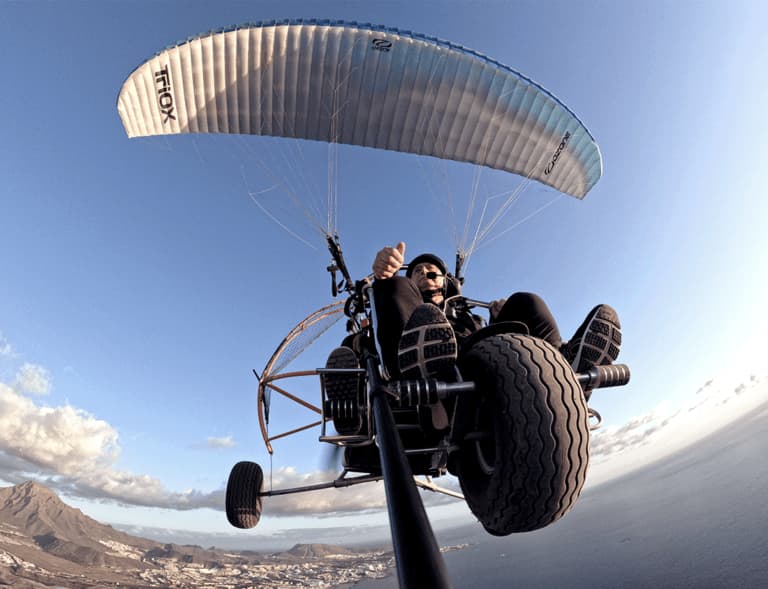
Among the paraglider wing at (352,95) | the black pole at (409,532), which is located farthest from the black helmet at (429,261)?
the paraglider wing at (352,95)

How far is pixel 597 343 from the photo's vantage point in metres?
2.10

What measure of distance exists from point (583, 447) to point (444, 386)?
2.02 feet

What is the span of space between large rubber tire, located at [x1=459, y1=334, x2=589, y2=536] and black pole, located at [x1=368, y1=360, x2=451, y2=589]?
624 mm

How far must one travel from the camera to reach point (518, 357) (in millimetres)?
1538

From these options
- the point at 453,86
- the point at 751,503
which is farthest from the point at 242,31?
the point at 751,503

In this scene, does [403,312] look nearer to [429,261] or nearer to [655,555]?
[429,261]

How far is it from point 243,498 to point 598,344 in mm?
4717

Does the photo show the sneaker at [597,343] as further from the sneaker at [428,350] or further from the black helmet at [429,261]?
the black helmet at [429,261]

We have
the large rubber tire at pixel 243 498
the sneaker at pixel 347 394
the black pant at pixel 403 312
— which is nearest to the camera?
the black pant at pixel 403 312

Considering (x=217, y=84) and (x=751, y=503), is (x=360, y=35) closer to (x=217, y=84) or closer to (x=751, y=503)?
(x=217, y=84)

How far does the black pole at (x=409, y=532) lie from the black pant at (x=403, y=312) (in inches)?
38.8

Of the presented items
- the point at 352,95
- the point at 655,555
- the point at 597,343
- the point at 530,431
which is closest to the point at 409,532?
the point at 530,431

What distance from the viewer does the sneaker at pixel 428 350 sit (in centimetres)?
172

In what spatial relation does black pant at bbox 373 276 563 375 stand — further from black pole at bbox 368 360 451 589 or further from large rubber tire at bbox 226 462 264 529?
large rubber tire at bbox 226 462 264 529
